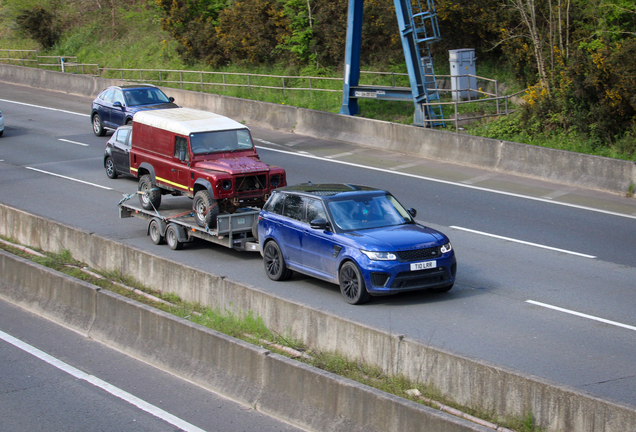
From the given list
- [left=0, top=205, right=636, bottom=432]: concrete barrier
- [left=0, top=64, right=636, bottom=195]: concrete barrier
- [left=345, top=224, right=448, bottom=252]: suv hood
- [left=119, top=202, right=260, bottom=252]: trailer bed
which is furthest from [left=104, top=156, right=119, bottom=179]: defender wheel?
[left=345, top=224, right=448, bottom=252]: suv hood

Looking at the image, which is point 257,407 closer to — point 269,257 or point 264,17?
point 269,257

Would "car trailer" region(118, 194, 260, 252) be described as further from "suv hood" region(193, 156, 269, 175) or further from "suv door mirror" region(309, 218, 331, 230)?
"suv door mirror" region(309, 218, 331, 230)

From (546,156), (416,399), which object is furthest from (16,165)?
(416,399)

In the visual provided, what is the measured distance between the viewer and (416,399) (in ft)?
23.0

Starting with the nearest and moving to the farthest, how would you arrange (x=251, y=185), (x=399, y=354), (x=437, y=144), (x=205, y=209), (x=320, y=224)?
(x=399, y=354) → (x=320, y=224) → (x=205, y=209) → (x=251, y=185) → (x=437, y=144)

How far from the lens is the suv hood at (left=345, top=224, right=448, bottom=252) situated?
10.9m

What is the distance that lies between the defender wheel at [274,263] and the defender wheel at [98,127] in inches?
677

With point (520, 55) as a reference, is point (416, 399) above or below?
below

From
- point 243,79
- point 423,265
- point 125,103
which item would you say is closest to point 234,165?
point 423,265

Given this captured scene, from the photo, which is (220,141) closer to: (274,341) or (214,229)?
(214,229)

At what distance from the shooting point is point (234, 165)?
1434 centimetres

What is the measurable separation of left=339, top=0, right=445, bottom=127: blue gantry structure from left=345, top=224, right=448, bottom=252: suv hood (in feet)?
41.7

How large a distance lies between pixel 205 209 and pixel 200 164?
117 cm

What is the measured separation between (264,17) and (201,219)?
2679 centimetres
